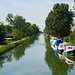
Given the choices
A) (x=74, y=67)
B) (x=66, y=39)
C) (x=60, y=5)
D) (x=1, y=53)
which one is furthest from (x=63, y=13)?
(x=74, y=67)

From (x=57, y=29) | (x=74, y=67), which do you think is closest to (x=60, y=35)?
(x=57, y=29)

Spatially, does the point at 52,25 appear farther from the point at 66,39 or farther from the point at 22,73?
the point at 22,73

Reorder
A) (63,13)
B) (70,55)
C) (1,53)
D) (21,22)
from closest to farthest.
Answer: (70,55), (1,53), (63,13), (21,22)

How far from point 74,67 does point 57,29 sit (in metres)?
56.7

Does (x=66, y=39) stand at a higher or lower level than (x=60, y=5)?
lower

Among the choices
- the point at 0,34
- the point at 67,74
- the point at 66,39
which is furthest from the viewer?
the point at 66,39

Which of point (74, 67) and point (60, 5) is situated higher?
point (60, 5)

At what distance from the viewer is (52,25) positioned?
305 ft

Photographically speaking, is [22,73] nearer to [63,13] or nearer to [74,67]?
[74,67]

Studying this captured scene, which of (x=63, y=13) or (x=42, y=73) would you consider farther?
(x=63, y=13)

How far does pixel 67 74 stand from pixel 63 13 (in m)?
62.1

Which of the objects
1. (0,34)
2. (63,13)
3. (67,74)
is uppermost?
(63,13)

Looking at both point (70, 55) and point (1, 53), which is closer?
point (70, 55)

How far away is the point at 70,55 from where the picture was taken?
46219 mm
